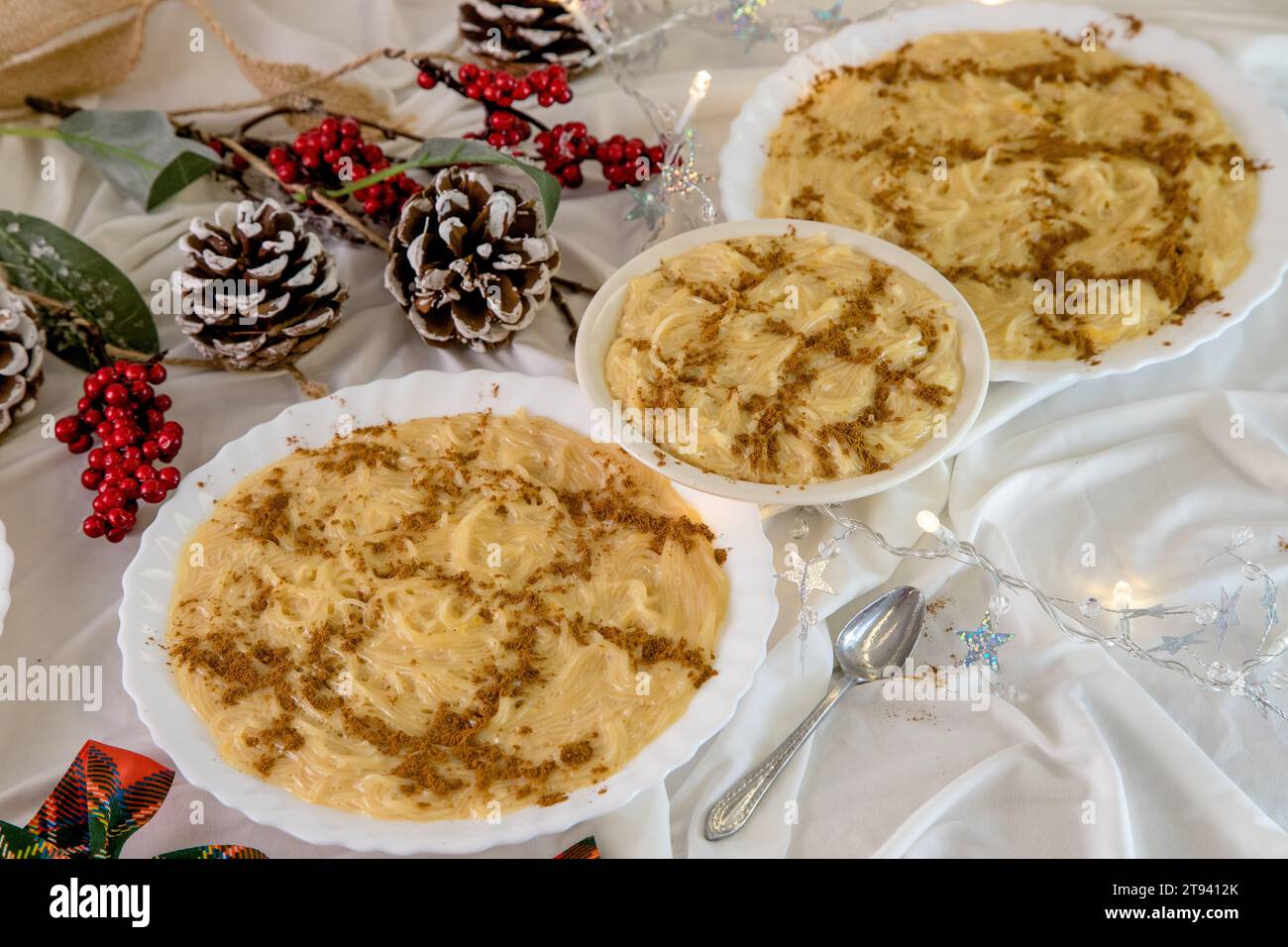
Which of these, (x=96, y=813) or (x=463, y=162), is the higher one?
(x=463, y=162)

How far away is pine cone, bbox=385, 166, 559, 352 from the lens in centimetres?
277

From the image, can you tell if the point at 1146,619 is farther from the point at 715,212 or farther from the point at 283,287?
the point at 283,287

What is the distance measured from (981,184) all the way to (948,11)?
812mm

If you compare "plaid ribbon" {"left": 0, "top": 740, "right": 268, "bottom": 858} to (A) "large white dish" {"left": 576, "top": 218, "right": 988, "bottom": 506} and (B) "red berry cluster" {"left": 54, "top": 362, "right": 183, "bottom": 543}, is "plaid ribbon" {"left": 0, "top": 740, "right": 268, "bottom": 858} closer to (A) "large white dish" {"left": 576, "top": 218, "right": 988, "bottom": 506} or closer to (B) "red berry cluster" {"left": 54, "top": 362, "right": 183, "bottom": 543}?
(B) "red berry cluster" {"left": 54, "top": 362, "right": 183, "bottom": 543}

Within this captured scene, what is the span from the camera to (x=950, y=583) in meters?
2.49

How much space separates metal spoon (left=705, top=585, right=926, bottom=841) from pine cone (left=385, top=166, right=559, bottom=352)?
1146 millimetres

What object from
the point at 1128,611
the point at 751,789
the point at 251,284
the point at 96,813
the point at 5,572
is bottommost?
the point at 96,813

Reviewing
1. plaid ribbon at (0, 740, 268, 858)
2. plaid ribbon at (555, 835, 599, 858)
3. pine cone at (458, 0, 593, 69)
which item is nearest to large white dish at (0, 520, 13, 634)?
plaid ribbon at (0, 740, 268, 858)

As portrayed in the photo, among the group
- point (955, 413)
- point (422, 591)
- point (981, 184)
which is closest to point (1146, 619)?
point (955, 413)

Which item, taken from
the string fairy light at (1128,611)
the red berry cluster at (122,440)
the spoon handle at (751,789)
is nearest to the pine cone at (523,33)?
the red berry cluster at (122,440)

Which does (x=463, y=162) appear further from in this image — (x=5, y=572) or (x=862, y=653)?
(x=862, y=653)

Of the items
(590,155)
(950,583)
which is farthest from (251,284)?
(950,583)

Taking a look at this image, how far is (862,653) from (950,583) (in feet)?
1.08

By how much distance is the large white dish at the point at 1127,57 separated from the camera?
2.61 metres
